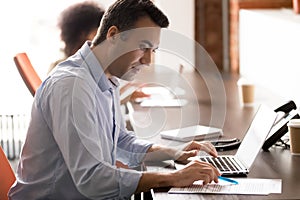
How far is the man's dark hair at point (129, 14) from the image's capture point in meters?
2.11

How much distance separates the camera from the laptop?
2182mm

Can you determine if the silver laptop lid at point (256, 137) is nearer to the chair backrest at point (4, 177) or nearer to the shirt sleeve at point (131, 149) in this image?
the shirt sleeve at point (131, 149)

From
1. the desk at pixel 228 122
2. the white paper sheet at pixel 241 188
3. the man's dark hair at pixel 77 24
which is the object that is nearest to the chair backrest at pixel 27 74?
the man's dark hair at pixel 77 24

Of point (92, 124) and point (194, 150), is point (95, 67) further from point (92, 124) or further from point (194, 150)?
point (194, 150)

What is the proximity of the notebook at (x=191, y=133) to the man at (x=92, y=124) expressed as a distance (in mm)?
491

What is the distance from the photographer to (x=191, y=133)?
9.05ft

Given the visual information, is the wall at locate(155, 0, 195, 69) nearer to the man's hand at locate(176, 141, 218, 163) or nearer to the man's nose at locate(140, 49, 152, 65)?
the man's hand at locate(176, 141, 218, 163)

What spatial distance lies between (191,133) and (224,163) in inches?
19.5

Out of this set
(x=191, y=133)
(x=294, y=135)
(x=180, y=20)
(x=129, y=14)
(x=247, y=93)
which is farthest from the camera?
(x=180, y=20)

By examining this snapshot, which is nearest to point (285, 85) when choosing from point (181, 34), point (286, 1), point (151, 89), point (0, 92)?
point (151, 89)

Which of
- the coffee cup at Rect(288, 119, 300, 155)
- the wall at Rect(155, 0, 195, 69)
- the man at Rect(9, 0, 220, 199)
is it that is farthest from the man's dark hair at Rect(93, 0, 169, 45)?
the wall at Rect(155, 0, 195, 69)

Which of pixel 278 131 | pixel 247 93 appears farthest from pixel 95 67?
pixel 247 93

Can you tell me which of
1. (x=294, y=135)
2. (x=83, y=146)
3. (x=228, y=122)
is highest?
(x=83, y=146)

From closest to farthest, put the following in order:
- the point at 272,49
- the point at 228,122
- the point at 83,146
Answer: the point at 83,146
the point at 228,122
the point at 272,49
